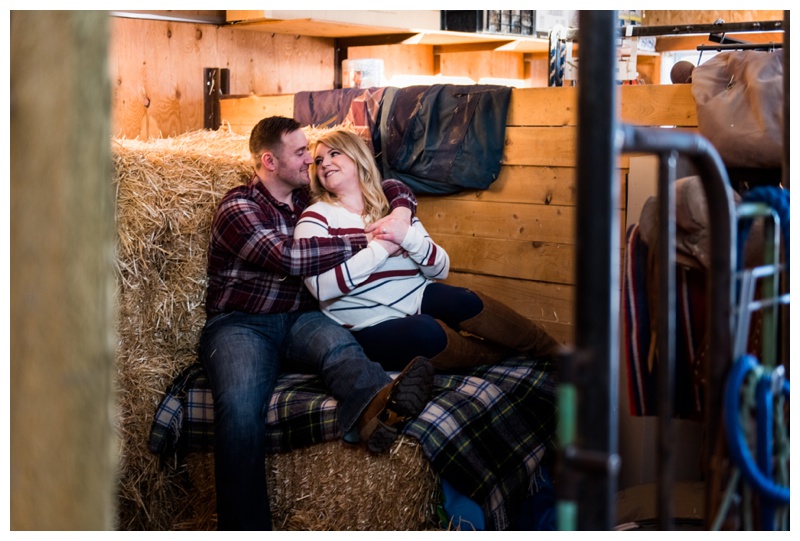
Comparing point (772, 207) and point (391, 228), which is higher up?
point (772, 207)

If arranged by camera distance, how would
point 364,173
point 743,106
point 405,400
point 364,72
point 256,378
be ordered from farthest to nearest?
point 364,72 → point 364,173 → point 256,378 → point 405,400 → point 743,106

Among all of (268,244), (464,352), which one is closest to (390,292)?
(464,352)

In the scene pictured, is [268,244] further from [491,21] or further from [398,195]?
[491,21]

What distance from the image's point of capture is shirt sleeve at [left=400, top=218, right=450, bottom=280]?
2.79 m

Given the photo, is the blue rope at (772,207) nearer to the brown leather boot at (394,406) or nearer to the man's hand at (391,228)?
the brown leather boot at (394,406)

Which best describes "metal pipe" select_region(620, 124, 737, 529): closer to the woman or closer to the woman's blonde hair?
the woman

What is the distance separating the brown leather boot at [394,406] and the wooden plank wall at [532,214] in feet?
2.11

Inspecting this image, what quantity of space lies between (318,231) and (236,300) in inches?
12.7

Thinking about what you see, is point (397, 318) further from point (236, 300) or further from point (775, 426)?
point (775, 426)

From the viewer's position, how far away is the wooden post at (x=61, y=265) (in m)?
1.13

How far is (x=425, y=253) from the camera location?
284 cm

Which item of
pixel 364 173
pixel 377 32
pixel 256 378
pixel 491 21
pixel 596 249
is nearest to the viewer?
pixel 596 249

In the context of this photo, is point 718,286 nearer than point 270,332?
Yes

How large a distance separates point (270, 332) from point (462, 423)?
66 cm
